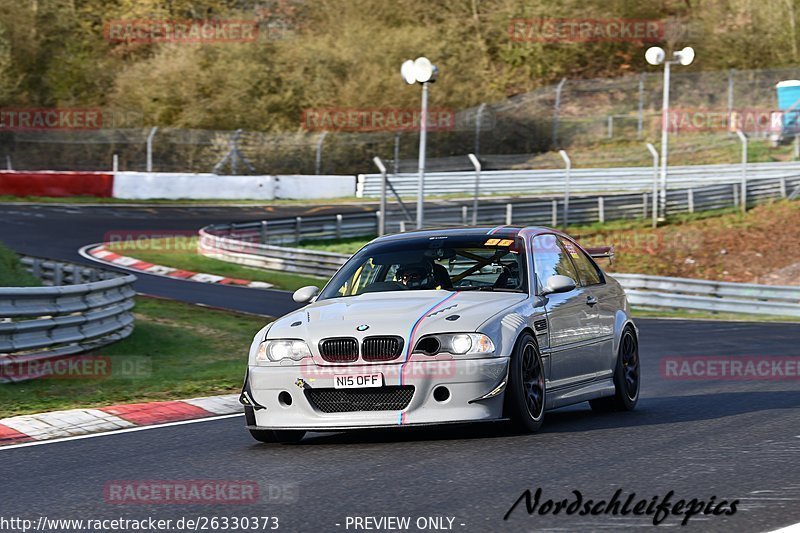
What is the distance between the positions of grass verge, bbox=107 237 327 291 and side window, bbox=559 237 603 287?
736 inches

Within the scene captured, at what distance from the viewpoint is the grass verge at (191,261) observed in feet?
102

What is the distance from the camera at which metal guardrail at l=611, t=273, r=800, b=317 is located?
26.6 metres

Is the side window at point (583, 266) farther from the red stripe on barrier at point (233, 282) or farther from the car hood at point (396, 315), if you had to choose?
the red stripe on barrier at point (233, 282)

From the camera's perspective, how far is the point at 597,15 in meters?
68.0

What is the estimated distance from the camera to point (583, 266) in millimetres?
10625

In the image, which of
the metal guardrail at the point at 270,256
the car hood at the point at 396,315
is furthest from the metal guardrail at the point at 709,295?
the car hood at the point at 396,315

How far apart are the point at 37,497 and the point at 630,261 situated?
30390mm
